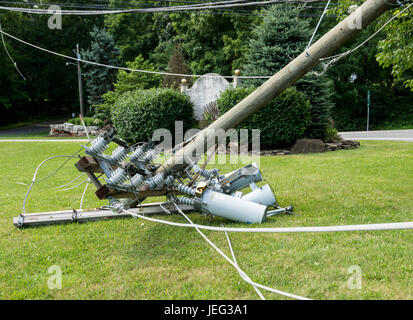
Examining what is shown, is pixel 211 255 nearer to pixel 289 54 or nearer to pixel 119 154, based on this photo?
pixel 119 154

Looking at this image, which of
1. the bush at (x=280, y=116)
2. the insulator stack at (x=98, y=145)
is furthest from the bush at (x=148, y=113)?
the insulator stack at (x=98, y=145)

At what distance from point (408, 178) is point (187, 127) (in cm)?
960

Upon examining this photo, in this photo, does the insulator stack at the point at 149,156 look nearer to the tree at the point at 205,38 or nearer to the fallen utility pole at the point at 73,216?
the fallen utility pole at the point at 73,216

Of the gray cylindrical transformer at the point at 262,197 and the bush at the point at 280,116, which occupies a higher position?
the bush at the point at 280,116

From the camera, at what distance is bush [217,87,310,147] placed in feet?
41.8

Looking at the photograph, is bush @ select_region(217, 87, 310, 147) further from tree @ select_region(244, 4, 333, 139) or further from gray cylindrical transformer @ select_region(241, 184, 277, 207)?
gray cylindrical transformer @ select_region(241, 184, 277, 207)

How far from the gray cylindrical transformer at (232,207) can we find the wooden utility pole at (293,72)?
2.24 ft

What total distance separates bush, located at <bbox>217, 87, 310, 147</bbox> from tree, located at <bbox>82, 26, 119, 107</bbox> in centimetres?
2044

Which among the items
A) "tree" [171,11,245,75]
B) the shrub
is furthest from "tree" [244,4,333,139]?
"tree" [171,11,245,75]

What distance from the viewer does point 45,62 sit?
1513 inches

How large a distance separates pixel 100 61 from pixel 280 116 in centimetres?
2308

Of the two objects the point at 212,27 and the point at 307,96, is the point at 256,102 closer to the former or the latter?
the point at 307,96

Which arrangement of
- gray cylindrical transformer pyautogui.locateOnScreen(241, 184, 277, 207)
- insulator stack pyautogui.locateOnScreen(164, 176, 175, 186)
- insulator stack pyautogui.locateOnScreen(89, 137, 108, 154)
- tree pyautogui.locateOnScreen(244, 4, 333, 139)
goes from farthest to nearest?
tree pyautogui.locateOnScreen(244, 4, 333, 139) → gray cylindrical transformer pyautogui.locateOnScreen(241, 184, 277, 207) → insulator stack pyautogui.locateOnScreen(164, 176, 175, 186) → insulator stack pyautogui.locateOnScreen(89, 137, 108, 154)

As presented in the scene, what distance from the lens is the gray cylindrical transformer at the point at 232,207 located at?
16.2ft
